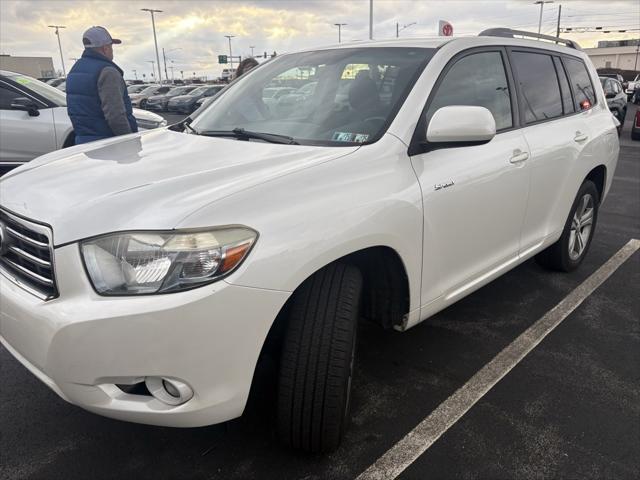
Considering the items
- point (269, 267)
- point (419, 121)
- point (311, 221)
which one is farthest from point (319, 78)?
point (269, 267)

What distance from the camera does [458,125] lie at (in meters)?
2.36

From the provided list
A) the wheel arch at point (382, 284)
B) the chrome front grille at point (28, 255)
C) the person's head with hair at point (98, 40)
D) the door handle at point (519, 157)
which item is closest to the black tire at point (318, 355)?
the wheel arch at point (382, 284)

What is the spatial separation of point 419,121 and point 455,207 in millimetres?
455

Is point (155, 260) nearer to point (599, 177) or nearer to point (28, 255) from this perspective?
point (28, 255)

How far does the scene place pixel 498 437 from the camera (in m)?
2.37

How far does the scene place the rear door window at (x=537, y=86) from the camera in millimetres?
3381

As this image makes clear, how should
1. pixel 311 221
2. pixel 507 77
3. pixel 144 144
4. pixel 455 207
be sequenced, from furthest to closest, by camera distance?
pixel 507 77 → pixel 144 144 → pixel 455 207 → pixel 311 221

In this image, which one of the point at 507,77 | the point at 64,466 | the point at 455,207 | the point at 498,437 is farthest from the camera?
the point at 507,77

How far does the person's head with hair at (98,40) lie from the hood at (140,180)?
73.7 inches

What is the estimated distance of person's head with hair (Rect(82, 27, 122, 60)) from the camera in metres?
4.25

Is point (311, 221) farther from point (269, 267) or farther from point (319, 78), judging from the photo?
point (319, 78)

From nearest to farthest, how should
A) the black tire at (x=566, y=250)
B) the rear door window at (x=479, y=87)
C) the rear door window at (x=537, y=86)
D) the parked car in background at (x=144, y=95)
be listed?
the rear door window at (x=479, y=87) → the rear door window at (x=537, y=86) → the black tire at (x=566, y=250) → the parked car in background at (x=144, y=95)

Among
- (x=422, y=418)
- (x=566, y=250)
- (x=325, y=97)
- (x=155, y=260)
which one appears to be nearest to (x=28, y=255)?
(x=155, y=260)

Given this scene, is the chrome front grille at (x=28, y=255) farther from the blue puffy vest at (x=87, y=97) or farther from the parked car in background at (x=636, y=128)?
the parked car in background at (x=636, y=128)
